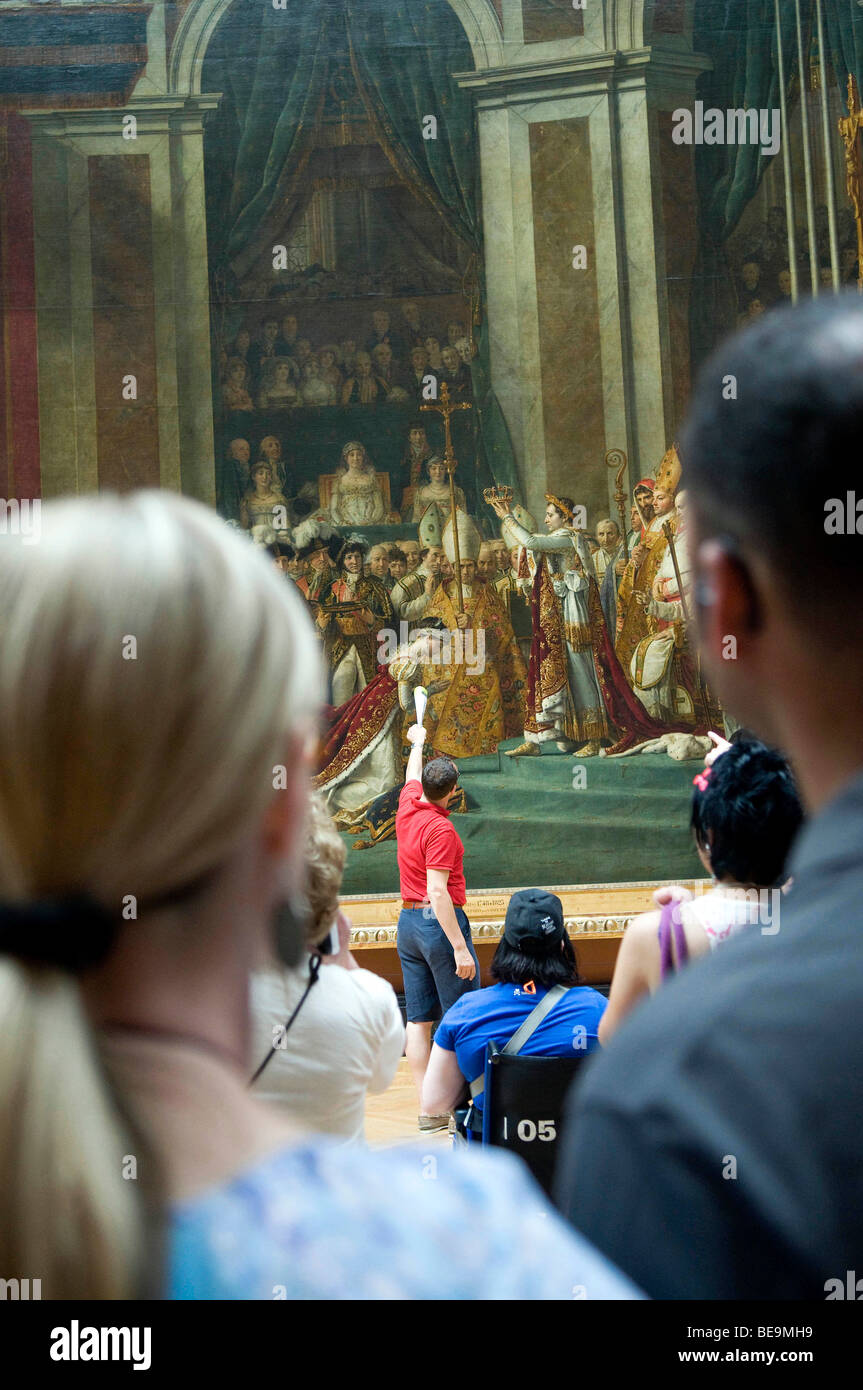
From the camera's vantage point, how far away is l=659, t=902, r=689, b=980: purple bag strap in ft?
8.20

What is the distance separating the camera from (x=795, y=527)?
880mm

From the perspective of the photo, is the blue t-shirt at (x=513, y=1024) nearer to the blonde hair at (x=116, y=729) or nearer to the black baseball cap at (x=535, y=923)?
the black baseball cap at (x=535, y=923)

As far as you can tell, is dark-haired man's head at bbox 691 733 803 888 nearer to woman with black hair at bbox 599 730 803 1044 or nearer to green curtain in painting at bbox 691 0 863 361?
woman with black hair at bbox 599 730 803 1044

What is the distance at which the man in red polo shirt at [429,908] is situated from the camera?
703 centimetres

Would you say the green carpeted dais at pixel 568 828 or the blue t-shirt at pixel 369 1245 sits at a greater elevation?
the blue t-shirt at pixel 369 1245

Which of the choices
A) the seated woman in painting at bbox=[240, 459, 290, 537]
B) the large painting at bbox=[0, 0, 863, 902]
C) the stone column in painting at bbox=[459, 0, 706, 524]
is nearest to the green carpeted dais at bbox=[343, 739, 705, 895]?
the large painting at bbox=[0, 0, 863, 902]

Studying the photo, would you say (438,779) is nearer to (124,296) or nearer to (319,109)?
(124,296)

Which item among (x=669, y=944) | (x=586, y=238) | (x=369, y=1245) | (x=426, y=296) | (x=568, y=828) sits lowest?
(x=568, y=828)

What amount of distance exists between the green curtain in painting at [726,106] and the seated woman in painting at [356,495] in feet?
12.0

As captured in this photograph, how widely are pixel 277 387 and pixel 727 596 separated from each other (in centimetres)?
1350

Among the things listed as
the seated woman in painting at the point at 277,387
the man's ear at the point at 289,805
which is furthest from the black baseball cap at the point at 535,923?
the seated woman in painting at the point at 277,387

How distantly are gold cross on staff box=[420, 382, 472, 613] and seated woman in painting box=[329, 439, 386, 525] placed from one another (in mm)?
729

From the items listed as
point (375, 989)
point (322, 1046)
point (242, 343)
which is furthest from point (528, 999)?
point (242, 343)

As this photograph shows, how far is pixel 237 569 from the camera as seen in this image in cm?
83
